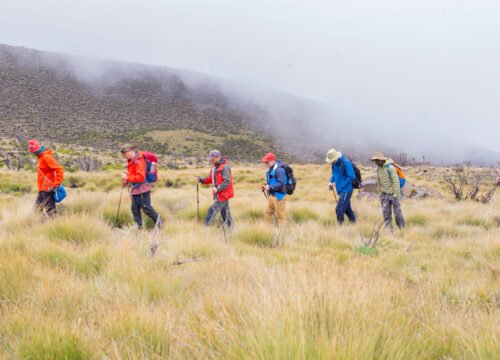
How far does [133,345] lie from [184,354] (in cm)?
29

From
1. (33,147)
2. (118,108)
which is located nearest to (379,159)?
(33,147)

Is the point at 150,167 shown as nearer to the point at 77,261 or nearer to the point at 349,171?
the point at 77,261

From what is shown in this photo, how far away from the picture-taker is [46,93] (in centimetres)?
7331

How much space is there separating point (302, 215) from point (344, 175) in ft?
6.10

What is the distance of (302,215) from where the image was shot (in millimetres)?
9500

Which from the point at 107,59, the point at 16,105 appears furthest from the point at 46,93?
the point at 107,59

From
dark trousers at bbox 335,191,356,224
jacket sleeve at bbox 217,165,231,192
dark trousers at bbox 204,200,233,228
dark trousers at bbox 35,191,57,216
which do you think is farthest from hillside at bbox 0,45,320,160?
dark trousers at bbox 335,191,356,224

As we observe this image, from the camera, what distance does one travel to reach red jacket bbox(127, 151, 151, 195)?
6973 mm

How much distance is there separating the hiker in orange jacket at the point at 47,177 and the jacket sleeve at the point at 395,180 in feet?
22.9

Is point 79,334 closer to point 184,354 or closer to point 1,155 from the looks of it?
point 184,354

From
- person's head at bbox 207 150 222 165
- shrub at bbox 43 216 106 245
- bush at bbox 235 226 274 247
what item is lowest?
bush at bbox 235 226 274 247

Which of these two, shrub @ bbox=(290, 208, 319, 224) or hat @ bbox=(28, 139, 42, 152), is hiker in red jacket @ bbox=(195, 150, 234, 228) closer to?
shrub @ bbox=(290, 208, 319, 224)

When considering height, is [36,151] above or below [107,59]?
below

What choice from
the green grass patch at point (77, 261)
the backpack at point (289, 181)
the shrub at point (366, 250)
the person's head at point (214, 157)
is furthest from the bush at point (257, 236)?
the green grass patch at point (77, 261)
